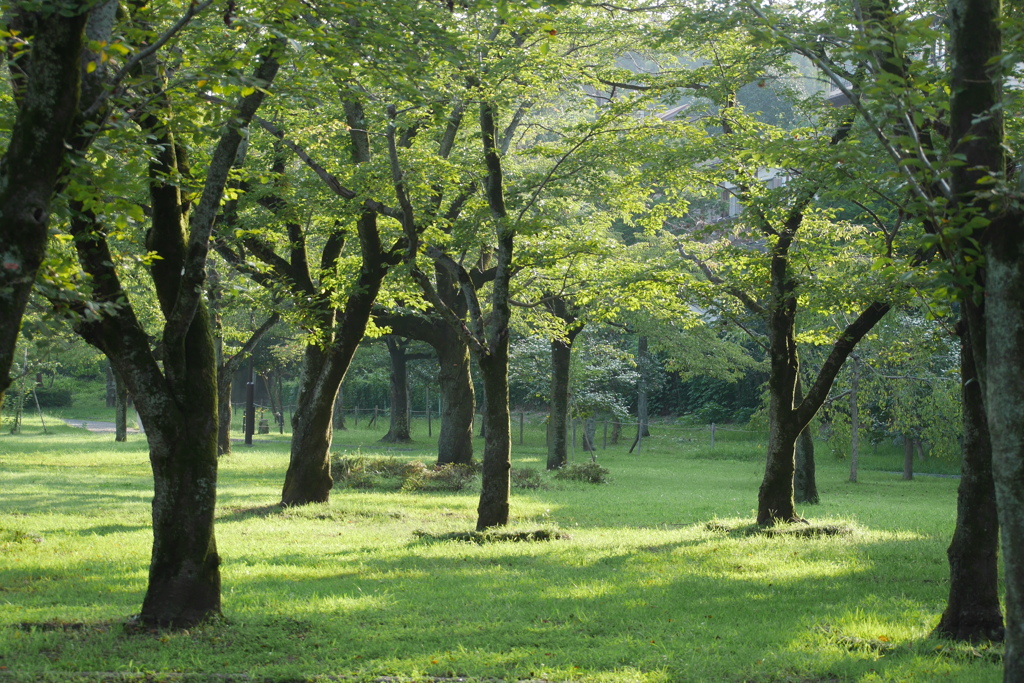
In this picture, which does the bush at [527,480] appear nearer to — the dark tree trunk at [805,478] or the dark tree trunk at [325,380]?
the dark tree trunk at [805,478]

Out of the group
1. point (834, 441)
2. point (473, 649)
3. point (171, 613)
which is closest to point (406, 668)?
point (473, 649)

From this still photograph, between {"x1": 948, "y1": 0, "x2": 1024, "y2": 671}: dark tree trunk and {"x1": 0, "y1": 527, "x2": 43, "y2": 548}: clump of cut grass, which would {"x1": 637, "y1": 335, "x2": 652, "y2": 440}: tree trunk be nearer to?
{"x1": 0, "y1": 527, "x2": 43, "y2": 548}: clump of cut grass

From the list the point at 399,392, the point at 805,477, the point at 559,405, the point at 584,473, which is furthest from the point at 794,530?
the point at 399,392

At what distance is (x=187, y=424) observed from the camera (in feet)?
21.7

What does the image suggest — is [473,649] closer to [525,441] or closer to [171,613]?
[171,613]

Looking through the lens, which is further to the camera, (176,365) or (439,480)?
(439,480)

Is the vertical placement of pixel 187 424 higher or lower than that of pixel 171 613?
higher

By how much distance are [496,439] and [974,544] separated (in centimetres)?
683

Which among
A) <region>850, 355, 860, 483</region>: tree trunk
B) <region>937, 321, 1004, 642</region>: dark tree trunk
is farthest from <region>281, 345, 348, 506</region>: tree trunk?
<region>850, 355, 860, 483</region>: tree trunk

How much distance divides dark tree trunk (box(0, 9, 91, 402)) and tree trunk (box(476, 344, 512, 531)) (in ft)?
27.2

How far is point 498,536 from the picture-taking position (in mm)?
12055

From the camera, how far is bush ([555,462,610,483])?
22359 mm

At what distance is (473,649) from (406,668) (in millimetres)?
693

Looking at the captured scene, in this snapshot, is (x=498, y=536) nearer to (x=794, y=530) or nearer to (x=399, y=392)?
(x=794, y=530)
